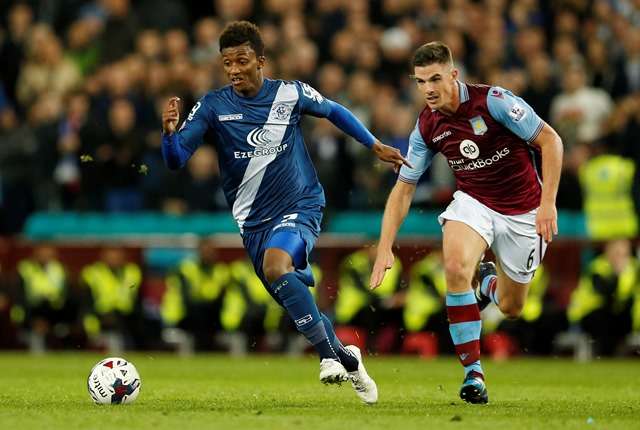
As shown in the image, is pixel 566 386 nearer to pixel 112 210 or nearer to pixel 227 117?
pixel 227 117

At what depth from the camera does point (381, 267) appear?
9.41 metres

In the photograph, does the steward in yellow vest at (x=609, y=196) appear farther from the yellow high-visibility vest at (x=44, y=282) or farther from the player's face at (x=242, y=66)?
the player's face at (x=242, y=66)

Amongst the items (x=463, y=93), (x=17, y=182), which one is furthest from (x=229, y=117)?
(x=17, y=182)

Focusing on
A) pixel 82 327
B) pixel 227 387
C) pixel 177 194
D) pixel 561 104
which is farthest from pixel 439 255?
pixel 227 387

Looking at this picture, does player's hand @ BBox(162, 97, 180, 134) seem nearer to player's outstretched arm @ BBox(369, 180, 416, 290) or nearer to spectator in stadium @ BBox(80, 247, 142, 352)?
player's outstretched arm @ BBox(369, 180, 416, 290)

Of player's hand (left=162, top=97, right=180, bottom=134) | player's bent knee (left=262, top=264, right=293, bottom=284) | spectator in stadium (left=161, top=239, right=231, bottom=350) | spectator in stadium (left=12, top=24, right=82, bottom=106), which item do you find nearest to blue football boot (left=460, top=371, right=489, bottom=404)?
player's bent knee (left=262, top=264, right=293, bottom=284)

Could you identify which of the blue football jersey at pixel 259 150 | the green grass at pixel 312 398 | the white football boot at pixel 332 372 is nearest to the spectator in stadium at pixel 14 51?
the green grass at pixel 312 398

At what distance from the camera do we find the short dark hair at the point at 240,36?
934cm

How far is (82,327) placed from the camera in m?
18.2

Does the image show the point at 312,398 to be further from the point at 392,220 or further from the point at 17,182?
the point at 17,182

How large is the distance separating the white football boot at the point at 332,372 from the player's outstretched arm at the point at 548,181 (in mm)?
1556

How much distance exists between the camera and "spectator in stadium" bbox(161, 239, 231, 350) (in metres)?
17.5

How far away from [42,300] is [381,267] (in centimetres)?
952

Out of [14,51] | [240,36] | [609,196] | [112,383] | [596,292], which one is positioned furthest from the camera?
[14,51]
